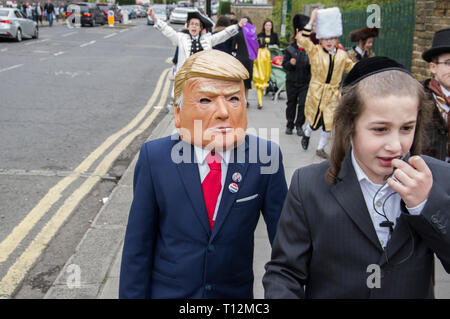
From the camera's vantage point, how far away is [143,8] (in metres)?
65.2

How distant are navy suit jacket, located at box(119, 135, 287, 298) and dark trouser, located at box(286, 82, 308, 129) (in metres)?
6.47

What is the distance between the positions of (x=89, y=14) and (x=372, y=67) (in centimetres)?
4232

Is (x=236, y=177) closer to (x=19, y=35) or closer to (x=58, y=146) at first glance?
(x=58, y=146)

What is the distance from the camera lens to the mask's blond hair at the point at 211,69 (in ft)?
6.91

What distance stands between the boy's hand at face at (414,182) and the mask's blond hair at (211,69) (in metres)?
0.81

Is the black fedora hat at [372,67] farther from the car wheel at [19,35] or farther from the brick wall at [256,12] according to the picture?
the brick wall at [256,12]

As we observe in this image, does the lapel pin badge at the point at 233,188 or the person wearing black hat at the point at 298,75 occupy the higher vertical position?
the lapel pin badge at the point at 233,188

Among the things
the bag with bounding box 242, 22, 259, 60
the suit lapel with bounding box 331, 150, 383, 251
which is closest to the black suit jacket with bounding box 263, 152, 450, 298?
the suit lapel with bounding box 331, 150, 383, 251

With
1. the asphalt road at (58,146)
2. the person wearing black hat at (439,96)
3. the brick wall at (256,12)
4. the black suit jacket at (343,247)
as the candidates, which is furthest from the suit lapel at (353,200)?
the brick wall at (256,12)

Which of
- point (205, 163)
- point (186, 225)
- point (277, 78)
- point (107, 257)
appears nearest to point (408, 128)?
point (205, 163)

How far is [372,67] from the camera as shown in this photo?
1791 millimetres

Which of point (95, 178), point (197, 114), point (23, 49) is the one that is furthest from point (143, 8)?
point (197, 114)

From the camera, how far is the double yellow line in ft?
13.7

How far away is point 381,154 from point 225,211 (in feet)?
2.42
